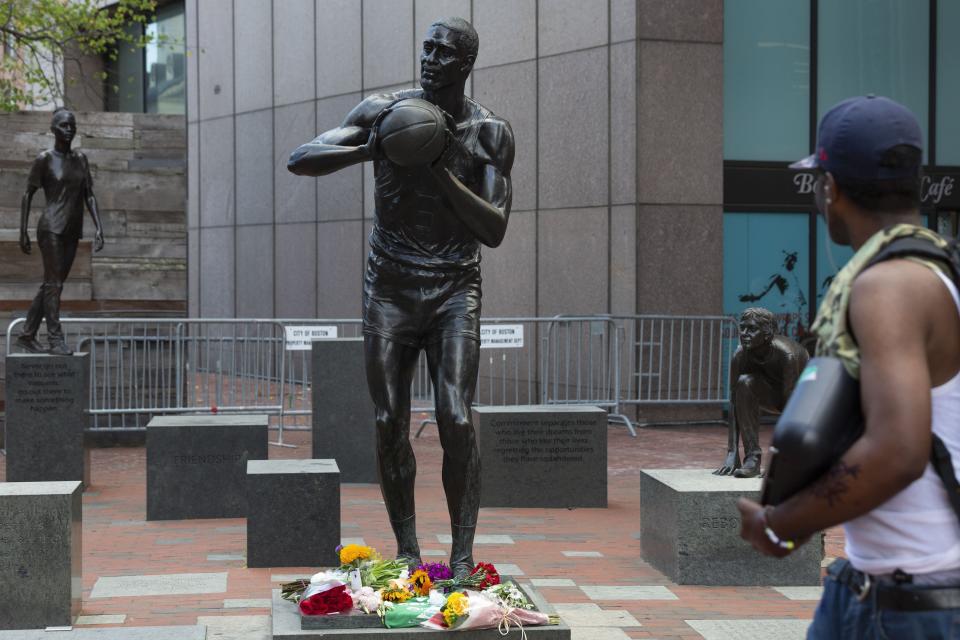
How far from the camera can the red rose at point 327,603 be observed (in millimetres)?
5816

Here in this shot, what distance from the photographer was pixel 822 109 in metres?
18.2

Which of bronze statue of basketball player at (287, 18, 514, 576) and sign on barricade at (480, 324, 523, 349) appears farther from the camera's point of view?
sign on barricade at (480, 324, 523, 349)

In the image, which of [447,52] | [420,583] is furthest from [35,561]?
[447,52]

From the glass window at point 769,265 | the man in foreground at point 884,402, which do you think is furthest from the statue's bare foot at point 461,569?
the glass window at point 769,265

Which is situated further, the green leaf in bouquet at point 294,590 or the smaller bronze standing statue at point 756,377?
the smaller bronze standing statue at point 756,377

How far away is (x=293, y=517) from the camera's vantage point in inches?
320

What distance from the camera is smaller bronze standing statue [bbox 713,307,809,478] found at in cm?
820

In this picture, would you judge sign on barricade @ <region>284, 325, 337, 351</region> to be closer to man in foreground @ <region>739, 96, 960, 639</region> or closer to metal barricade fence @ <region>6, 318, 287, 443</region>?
metal barricade fence @ <region>6, 318, 287, 443</region>

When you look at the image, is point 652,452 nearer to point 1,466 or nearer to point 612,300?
point 612,300

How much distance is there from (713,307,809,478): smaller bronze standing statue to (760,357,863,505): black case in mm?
5608

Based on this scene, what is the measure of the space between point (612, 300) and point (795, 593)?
10024 millimetres

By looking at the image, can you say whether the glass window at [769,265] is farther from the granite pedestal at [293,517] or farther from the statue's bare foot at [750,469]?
the granite pedestal at [293,517]

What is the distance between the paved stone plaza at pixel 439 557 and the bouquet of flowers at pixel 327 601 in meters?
0.51

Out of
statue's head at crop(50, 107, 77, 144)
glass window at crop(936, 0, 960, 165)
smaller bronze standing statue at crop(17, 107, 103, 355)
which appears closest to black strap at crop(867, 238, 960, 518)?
smaller bronze standing statue at crop(17, 107, 103, 355)
